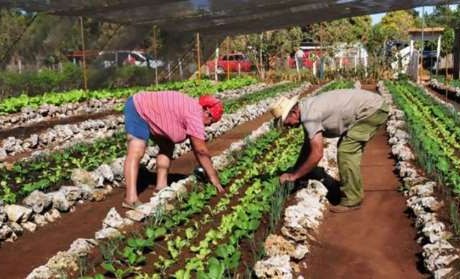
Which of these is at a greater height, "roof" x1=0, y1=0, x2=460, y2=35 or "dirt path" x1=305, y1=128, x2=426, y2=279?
"roof" x1=0, y1=0, x2=460, y2=35

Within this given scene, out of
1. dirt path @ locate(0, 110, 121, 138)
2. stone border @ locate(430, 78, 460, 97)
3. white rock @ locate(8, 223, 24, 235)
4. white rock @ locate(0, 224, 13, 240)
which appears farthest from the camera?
stone border @ locate(430, 78, 460, 97)

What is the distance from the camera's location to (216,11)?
58.6ft

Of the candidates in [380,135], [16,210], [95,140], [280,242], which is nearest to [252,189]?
[280,242]

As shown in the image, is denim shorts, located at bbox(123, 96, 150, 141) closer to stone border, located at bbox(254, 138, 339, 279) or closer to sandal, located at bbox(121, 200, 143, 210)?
sandal, located at bbox(121, 200, 143, 210)

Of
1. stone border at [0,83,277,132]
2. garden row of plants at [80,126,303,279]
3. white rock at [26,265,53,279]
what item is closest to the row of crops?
garden row of plants at [80,126,303,279]

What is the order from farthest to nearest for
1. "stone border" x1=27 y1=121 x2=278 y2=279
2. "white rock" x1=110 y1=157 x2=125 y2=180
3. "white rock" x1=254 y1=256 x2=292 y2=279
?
"white rock" x1=110 y1=157 x2=125 y2=180
"stone border" x1=27 y1=121 x2=278 y2=279
"white rock" x1=254 y1=256 x2=292 y2=279

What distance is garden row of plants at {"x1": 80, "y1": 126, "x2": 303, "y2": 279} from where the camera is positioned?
3871 mm

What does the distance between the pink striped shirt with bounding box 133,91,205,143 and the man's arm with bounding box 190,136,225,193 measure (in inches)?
2.0

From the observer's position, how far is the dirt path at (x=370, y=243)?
4.20m

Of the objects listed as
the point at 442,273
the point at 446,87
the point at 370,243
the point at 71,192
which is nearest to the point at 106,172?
the point at 71,192

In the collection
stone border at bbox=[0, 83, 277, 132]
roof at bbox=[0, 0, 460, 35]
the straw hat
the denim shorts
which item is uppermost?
roof at bbox=[0, 0, 460, 35]

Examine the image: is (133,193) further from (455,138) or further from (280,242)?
(455,138)

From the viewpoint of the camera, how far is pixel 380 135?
9.64m

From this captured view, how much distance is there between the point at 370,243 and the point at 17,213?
2840 mm
